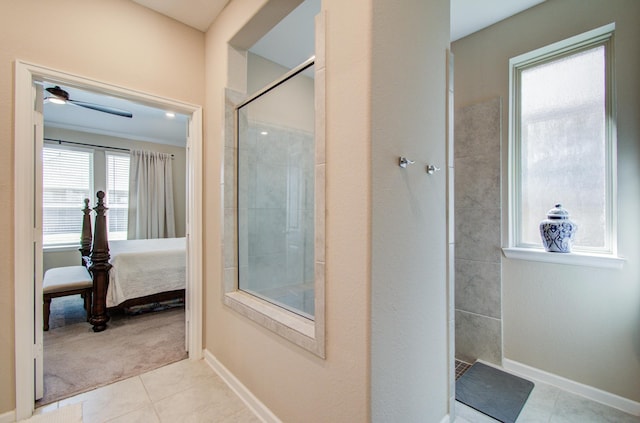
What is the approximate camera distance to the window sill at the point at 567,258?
1.74 m

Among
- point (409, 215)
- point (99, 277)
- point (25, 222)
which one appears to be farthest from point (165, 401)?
point (409, 215)

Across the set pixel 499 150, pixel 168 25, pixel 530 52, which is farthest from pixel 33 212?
pixel 530 52

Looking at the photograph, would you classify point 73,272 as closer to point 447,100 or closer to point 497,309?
point 447,100

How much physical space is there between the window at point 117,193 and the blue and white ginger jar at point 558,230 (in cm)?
628

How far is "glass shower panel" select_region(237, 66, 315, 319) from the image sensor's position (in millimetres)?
2029

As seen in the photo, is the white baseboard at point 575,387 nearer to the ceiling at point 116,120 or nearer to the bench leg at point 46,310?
the bench leg at point 46,310

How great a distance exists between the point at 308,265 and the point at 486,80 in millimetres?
2106

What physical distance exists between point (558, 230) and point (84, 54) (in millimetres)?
3460

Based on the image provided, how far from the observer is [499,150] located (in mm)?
2195

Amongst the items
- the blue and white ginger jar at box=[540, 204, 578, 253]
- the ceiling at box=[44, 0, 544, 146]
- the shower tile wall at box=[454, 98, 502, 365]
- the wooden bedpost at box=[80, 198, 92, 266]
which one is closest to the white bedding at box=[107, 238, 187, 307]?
the wooden bedpost at box=[80, 198, 92, 266]

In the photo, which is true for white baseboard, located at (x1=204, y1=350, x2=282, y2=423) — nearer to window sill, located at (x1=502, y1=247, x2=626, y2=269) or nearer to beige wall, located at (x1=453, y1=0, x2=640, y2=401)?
beige wall, located at (x1=453, y1=0, x2=640, y2=401)

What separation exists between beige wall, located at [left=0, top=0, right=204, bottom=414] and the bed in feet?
4.36

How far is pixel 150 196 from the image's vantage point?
5453mm

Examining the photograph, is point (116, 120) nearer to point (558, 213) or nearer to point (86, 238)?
point (86, 238)
